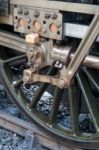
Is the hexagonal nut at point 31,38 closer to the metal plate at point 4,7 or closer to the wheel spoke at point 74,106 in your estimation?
the metal plate at point 4,7

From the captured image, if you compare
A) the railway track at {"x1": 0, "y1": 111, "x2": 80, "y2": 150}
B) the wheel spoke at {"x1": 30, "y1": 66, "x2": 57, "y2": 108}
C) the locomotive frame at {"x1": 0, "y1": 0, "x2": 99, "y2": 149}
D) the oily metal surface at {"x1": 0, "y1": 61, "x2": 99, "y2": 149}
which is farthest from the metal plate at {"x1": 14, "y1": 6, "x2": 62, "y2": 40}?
the railway track at {"x1": 0, "y1": 111, "x2": 80, "y2": 150}

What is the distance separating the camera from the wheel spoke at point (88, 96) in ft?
9.77

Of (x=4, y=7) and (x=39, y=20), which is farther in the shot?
(x=4, y=7)

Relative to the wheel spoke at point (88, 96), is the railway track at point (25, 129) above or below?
below

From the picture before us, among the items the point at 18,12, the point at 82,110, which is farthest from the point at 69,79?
the point at 82,110

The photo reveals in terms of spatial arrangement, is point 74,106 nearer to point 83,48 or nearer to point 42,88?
point 42,88

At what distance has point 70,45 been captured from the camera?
2.81 m

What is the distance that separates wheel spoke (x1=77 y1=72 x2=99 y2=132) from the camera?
298 centimetres

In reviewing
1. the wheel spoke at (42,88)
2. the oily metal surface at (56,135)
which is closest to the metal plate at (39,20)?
the wheel spoke at (42,88)

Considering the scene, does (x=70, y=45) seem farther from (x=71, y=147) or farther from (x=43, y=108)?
(x=43, y=108)

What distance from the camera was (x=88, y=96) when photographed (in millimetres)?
3004

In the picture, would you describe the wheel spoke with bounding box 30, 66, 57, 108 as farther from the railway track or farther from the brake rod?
the brake rod

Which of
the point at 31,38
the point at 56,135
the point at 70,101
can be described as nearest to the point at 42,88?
the point at 70,101

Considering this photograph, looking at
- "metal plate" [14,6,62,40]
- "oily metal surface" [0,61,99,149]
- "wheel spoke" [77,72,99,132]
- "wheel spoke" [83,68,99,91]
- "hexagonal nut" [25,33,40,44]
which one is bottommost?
"oily metal surface" [0,61,99,149]
